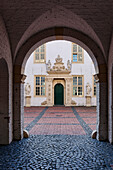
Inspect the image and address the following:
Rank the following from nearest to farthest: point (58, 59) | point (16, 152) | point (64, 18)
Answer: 1. point (16, 152)
2. point (64, 18)
3. point (58, 59)

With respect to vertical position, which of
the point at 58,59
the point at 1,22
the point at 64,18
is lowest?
the point at 1,22

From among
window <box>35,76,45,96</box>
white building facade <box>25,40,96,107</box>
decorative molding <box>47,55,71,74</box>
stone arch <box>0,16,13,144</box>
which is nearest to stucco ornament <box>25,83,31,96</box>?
white building facade <box>25,40,96,107</box>

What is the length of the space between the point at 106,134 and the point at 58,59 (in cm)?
1355

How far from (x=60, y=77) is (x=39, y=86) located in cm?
279

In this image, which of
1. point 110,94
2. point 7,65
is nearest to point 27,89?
point 7,65

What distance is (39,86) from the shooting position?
18.3 metres

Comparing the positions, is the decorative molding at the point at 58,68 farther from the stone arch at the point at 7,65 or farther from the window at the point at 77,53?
the stone arch at the point at 7,65

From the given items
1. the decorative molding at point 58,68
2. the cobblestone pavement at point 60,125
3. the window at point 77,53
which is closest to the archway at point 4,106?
the cobblestone pavement at point 60,125

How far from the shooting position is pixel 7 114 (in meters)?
5.06

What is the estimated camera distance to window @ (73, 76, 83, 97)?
18.2m

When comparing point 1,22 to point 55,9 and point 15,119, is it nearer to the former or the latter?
point 55,9

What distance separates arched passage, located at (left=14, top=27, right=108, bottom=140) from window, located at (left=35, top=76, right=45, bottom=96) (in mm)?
12577

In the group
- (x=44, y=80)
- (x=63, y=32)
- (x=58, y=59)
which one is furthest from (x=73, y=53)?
(x=63, y=32)

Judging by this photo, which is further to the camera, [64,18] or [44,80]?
[44,80]
